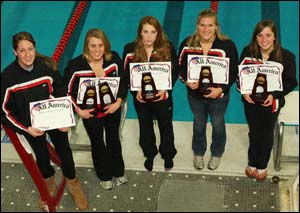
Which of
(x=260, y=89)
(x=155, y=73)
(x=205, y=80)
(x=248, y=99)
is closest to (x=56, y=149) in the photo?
(x=155, y=73)

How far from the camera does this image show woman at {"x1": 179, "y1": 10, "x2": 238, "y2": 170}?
147 inches

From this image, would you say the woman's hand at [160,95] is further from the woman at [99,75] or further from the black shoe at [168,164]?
the black shoe at [168,164]

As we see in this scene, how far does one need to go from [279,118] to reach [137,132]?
151cm

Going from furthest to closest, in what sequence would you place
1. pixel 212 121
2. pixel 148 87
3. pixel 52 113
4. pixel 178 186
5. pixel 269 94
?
pixel 178 186 < pixel 212 121 < pixel 148 87 < pixel 269 94 < pixel 52 113

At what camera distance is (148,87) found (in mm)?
3916

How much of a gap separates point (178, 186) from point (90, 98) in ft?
4.08

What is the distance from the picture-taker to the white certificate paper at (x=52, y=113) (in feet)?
12.0

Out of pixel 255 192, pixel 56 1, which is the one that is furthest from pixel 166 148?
pixel 56 1

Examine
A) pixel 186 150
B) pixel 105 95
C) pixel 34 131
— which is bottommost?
pixel 186 150

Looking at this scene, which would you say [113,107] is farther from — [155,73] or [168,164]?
[168,164]

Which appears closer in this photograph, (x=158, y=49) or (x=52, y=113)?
(x=52, y=113)

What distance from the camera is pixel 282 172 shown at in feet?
14.7

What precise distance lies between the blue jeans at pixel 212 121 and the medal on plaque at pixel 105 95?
678 mm

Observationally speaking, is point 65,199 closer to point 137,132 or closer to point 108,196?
point 108,196
